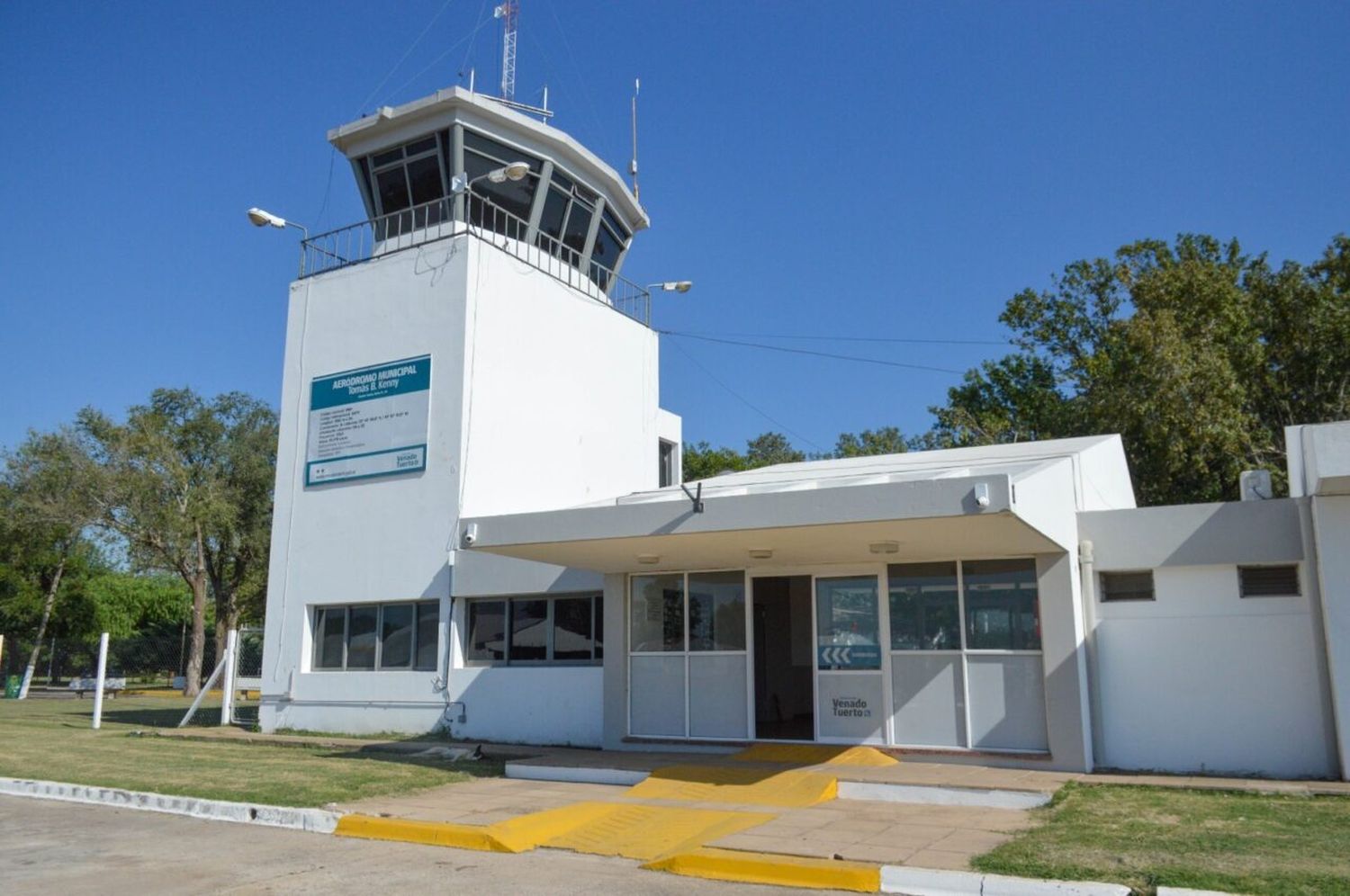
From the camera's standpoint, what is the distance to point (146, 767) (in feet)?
45.5

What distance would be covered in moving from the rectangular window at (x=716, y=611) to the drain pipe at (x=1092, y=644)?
452 cm

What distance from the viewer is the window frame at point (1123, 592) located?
522 inches

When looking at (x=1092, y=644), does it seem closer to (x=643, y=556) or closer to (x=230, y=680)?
(x=643, y=556)

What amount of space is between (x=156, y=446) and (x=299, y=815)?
3007 cm

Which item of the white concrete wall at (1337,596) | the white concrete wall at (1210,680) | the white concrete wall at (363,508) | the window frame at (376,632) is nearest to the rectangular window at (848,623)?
the white concrete wall at (1210,680)

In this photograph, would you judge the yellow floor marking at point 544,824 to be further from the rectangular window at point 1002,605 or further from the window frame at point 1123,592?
the window frame at point 1123,592

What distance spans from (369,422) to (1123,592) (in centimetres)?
1324

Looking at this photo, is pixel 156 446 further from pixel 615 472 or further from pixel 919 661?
pixel 919 661

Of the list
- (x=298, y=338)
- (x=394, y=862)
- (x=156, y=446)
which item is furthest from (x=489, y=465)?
(x=156, y=446)

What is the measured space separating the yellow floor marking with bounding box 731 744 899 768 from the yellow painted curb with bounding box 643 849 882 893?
191 inches

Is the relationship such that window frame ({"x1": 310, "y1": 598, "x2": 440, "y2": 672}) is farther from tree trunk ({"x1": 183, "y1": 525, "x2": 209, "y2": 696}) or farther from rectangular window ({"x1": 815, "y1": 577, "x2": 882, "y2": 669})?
tree trunk ({"x1": 183, "y1": 525, "x2": 209, "y2": 696})

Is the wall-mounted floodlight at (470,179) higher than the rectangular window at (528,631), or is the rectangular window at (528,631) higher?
the wall-mounted floodlight at (470,179)

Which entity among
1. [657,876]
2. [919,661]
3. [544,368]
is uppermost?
[544,368]

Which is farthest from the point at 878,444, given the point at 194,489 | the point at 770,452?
the point at 194,489
